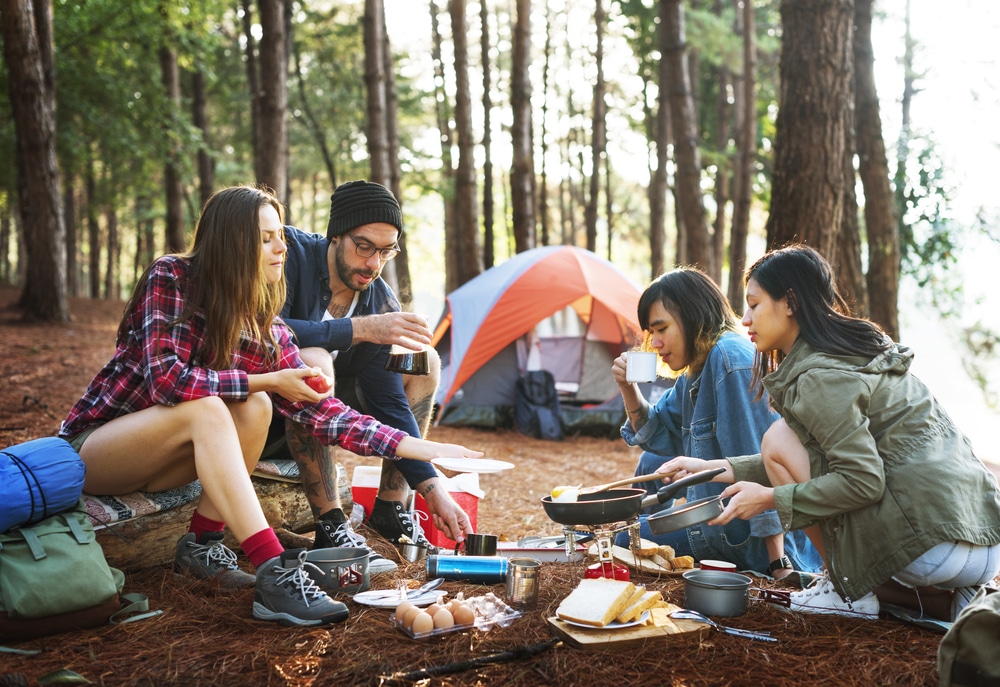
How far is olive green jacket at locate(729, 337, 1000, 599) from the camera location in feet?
7.77

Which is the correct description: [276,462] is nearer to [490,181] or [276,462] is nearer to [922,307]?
[490,181]

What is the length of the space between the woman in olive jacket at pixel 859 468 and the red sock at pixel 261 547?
1402 millimetres

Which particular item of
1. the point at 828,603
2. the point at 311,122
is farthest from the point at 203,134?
the point at 828,603

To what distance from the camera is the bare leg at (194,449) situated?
260 centimetres

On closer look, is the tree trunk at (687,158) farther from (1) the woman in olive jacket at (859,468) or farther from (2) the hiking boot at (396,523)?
→ (1) the woman in olive jacket at (859,468)

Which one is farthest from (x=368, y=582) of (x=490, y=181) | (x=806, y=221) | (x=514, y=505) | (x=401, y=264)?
(x=490, y=181)

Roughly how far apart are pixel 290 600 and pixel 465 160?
10.2 m

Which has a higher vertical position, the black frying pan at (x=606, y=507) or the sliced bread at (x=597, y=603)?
the black frying pan at (x=606, y=507)

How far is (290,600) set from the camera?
252 cm

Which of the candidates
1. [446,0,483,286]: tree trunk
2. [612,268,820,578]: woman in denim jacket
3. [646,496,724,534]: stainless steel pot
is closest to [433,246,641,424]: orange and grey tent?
[446,0,483,286]: tree trunk

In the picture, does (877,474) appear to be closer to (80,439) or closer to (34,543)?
(34,543)

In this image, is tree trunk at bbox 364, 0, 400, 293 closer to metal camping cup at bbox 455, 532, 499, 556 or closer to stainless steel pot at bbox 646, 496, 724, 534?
metal camping cup at bbox 455, 532, 499, 556

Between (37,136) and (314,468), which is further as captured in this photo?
(37,136)

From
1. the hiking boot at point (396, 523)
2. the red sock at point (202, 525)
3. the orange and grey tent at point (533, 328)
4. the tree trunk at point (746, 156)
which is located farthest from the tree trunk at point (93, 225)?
the red sock at point (202, 525)
